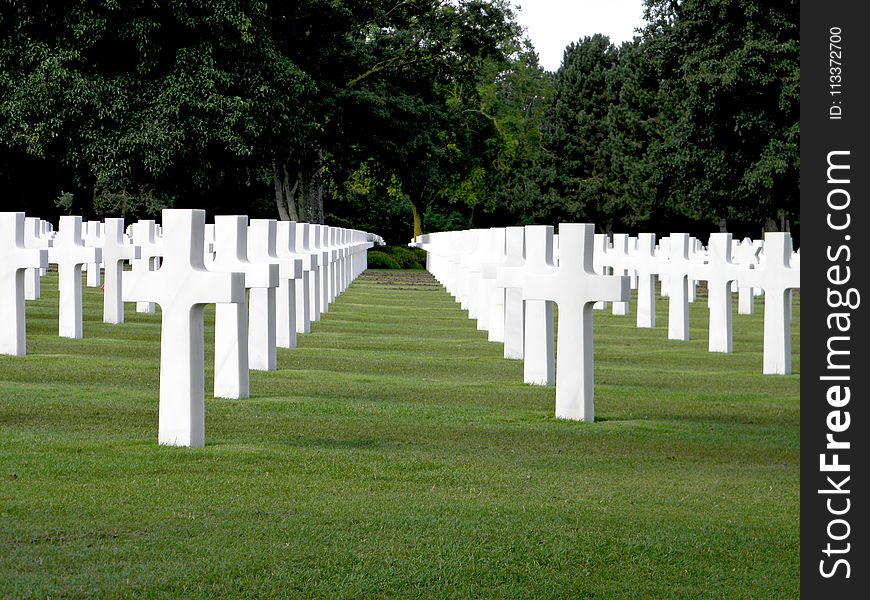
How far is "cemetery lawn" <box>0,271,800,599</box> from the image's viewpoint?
17.9ft

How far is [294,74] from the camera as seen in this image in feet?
122

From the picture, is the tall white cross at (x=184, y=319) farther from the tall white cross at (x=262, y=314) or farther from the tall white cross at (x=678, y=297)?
the tall white cross at (x=678, y=297)

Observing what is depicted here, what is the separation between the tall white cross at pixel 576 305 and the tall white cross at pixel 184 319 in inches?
101

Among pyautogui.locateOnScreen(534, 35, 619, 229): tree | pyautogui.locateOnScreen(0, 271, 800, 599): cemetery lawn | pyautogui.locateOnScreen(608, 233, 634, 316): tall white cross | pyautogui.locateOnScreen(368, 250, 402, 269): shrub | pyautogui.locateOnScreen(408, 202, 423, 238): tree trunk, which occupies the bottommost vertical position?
pyautogui.locateOnScreen(0, 271, 800, 599): cemetery lawn

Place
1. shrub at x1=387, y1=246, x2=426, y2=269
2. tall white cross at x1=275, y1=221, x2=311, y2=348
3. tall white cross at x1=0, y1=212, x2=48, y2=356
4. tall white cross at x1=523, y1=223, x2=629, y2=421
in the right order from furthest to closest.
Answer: shrub at x1=387, y1=246, x2=426, y2=269
tall white cross at x1=275, y1=221, x2=311, y2=348
tall white cross at x1=0, y1=212, x2=48, y2=356
tall white cross at x1=523, y1=223, x2=629, y2=421

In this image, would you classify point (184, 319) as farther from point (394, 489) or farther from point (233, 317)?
point (233, 317)

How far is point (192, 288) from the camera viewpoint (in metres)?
7.95

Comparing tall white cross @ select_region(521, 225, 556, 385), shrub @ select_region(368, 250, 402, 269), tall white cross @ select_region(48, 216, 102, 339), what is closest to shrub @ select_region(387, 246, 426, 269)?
shrub @ select_region(368, 250, 402, 269)

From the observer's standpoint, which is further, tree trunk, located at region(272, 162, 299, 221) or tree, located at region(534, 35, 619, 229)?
tree, located at region(534, 35, 619, 229)

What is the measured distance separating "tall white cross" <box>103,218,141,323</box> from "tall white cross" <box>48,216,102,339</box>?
6.51 ft

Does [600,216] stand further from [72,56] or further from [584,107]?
[72,56]

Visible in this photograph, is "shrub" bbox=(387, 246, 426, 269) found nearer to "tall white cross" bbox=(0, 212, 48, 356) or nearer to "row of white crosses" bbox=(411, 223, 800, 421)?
"row of white crosses" bbox=(411, 223, 800, 421)
